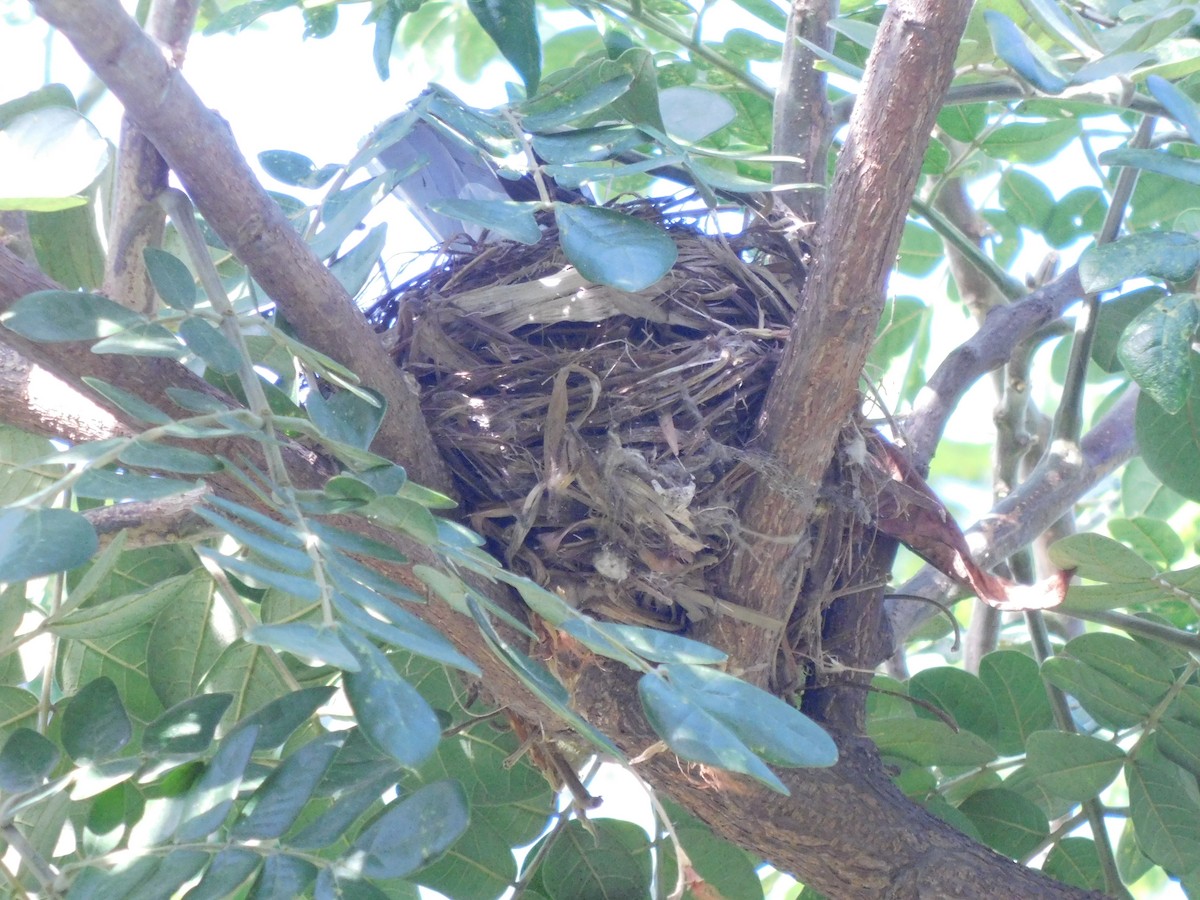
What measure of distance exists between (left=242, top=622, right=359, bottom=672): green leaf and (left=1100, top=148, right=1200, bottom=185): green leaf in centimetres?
86

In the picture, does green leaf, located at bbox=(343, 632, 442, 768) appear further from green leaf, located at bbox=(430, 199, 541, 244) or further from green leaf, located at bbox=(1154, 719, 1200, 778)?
green leaf, located at bbox=(1154, 719, 1200, 778)

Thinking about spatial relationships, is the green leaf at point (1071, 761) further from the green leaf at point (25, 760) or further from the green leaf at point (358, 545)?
the green leaf at point (25, 760)

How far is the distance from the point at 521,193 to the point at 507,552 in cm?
60

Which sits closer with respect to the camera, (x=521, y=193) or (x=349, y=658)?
(x=349, y=658)

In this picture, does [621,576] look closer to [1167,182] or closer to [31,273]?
[31,273]

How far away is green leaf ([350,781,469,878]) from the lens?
915 mm

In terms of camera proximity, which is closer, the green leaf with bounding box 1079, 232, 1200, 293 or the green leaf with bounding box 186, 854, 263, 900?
the green leaf with bounding box 186, 854, 263, 900

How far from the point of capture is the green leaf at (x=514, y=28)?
1.13m

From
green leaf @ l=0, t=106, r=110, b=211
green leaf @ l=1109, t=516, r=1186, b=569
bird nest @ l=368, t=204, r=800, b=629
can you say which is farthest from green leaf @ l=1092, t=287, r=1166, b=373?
green leaf @ l=0, t=106, r=110, b=211

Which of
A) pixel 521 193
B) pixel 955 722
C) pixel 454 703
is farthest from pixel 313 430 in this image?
pixel 955 722

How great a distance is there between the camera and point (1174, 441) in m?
1.29

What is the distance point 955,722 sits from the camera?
1.41 m

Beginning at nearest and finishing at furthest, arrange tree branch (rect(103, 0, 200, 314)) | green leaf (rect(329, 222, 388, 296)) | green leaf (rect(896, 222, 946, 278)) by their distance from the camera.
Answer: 1. tree branch (rect(103, 0, 200, 314))
2. green leaf (rect(329, 222, 388, 296))
3. green leaf (rect(896, 222, 946, 278))

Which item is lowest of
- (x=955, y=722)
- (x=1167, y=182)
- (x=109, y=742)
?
(x=955, y=722)
